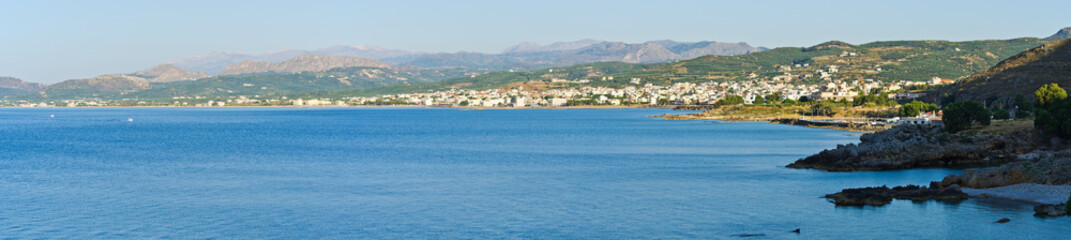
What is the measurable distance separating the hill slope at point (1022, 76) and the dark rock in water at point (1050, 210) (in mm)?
56596

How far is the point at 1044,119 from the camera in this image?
40.1 meters

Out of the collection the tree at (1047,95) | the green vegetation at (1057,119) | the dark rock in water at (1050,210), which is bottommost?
the dark rock in water at (1050,210)

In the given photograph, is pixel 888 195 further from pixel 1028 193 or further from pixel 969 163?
pixel 969 163

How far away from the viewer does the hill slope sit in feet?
249

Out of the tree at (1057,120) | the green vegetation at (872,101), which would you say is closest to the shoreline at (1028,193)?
the tree at (1057,120)

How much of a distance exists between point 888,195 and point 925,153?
476 inches

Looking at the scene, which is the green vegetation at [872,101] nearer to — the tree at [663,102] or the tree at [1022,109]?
the tree at [1022,109]

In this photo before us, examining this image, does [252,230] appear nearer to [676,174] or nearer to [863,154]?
[676,174]

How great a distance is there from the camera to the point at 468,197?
27438mm

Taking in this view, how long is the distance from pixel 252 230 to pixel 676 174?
57.4ft

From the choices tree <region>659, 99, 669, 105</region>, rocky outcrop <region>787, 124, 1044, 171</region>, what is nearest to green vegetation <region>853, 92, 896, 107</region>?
rocky outcrop <region>787, 124, 1044, 171</region>

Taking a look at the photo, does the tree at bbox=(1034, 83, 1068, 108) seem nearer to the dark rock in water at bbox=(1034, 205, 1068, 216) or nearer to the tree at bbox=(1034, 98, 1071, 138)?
the tree at bbox=(1034, 98, 1071, 138)

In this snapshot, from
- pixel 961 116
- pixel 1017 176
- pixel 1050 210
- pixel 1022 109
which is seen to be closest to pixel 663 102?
pixel 1022 109

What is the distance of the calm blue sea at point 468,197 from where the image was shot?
69.7 ft
